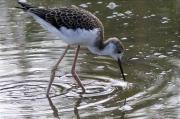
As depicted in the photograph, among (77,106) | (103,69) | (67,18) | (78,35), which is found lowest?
(103,69)

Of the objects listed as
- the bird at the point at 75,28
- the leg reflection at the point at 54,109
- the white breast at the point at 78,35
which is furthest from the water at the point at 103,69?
Answer: the white breast at the point at 78,35

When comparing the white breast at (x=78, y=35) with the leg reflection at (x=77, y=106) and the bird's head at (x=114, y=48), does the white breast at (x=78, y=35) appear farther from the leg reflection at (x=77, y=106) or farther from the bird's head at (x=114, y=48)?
the leg reflection at (x=77, y=106)

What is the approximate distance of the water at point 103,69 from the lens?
22.0 feet

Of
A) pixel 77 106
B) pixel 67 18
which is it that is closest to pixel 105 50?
pixel 67 18

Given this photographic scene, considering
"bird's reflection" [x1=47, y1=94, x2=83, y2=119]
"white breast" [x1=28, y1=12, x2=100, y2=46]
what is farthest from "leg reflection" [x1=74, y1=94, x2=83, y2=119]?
"white breast" [x1=28, y1=12, x2=100, y2=46]

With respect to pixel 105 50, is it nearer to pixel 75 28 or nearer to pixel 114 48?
pixel 114 48

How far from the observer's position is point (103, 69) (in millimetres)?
8219

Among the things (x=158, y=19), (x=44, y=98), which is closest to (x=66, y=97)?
(x=44, y=98)

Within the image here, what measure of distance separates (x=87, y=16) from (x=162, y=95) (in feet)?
4.53

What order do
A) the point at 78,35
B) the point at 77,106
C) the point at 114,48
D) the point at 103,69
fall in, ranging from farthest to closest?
the point at 103,69 < the point at 114,48 < the point at 78,35 < the point at 77,106

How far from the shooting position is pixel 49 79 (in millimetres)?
7914

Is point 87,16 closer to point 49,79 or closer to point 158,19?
point 49,79

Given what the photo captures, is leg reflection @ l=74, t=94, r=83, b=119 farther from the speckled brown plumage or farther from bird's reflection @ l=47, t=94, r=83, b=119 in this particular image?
the speckled brown plumage

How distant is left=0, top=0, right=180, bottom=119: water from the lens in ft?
22.0
